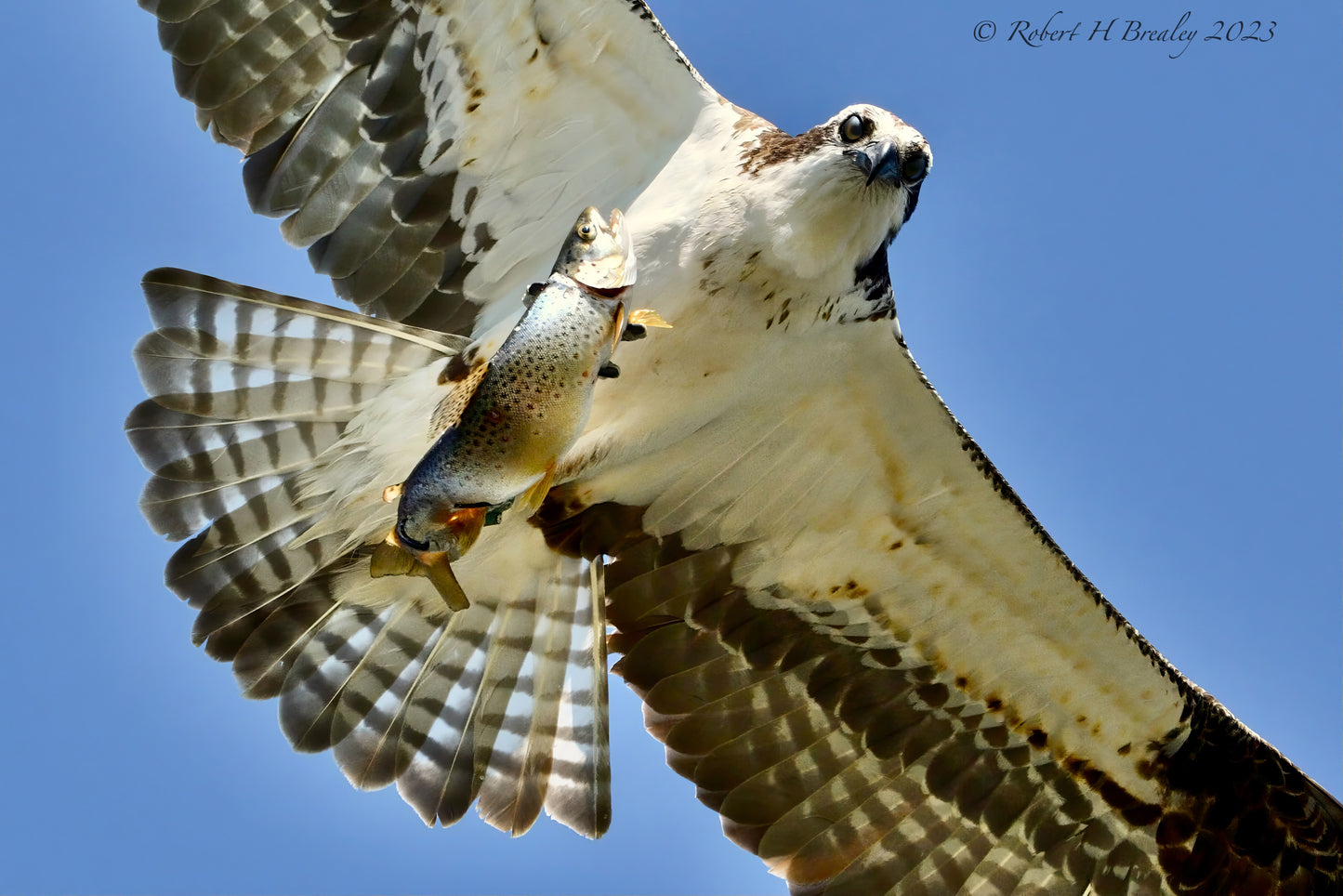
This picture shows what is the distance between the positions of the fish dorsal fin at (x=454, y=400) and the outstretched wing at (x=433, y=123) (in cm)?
44


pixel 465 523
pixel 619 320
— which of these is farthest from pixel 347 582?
pixel 619 320

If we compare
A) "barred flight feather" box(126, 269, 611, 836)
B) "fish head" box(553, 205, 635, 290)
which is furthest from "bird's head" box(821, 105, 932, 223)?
"barred flight feather" box(126, 269, 611, 836)

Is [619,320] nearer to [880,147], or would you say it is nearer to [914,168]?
[880,147]

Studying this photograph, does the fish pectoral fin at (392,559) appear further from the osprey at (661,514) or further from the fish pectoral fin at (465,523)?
the osprey at (661,514)

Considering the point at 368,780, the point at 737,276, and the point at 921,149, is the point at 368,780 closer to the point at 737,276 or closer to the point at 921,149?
the point at 737,276

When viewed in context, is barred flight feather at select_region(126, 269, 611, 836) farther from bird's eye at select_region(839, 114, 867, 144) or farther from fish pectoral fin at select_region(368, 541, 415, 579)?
bird's eye at select_region(839, 114, 867, 144)

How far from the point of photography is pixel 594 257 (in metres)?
5.02

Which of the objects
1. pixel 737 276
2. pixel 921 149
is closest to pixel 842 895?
pixel 737 276

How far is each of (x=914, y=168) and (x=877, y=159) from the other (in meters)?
0.21

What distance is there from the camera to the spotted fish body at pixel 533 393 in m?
4.96

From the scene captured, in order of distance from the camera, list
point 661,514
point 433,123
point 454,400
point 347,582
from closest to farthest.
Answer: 1. point 454,400
2. point 433,123
3. point 347,582
4. point 661,514

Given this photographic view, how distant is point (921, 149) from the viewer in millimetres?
6000

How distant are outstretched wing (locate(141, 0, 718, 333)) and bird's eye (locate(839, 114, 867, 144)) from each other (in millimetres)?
694

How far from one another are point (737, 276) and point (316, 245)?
1924mm
